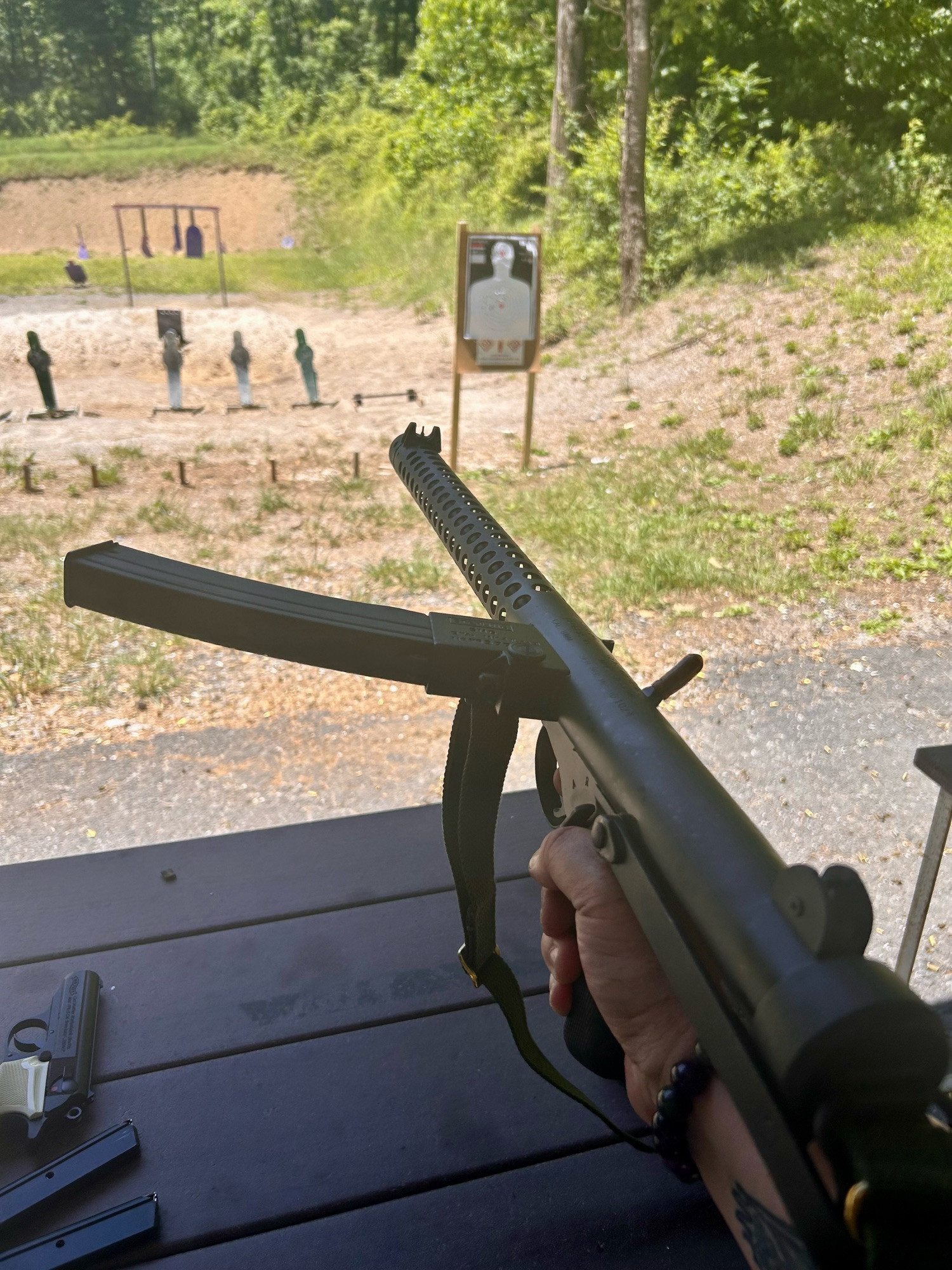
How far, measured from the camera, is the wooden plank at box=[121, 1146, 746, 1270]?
952 mm

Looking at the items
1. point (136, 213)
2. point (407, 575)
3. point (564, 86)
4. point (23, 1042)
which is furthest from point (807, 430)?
point (136, 213)

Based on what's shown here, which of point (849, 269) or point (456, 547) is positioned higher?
point (456, 547)

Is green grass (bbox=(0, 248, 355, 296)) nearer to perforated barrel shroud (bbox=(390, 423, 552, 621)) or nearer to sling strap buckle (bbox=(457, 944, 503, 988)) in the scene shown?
perforated barrel shroud (bbox=(390, 423, 552, 621))

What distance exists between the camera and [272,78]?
78.9 feet

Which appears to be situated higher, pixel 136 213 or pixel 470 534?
pixel 470 534

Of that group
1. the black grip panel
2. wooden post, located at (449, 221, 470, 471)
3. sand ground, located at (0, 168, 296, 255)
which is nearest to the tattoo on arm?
the black grip panel

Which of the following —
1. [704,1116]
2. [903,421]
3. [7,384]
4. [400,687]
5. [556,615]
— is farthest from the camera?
[7,384]

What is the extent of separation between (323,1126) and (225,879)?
1.68 feet

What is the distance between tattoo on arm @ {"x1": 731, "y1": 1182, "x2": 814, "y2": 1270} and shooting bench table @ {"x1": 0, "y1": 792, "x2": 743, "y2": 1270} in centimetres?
36

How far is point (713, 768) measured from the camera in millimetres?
3174

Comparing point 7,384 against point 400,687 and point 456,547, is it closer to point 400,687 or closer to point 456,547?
point 400,687

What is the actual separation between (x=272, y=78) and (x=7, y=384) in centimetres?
1759

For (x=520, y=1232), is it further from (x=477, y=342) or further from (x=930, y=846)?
(x=477, y=342)

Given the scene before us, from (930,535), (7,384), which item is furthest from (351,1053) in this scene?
(7,384)
